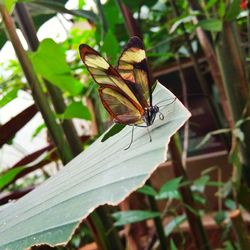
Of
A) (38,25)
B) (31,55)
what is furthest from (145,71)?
(38,25)

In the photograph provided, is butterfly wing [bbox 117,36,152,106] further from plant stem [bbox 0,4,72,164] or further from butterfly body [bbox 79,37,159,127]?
plant stem [bbox 0,4,72,164]

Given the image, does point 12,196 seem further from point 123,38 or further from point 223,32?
point 123,38

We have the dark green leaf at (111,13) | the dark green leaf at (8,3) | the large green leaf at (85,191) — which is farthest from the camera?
the dark green leaf at (111,13)

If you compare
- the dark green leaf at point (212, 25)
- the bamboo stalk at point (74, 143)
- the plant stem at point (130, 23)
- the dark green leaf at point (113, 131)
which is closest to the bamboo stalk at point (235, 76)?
the dark green leaf at point (212, 25)

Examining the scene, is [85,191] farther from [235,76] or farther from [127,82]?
[235,76]

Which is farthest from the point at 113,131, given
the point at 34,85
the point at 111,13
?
the point at 111,13

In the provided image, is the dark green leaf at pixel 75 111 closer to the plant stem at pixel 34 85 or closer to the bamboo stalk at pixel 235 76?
the plant stem at pixel 34 85
